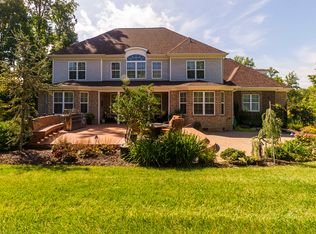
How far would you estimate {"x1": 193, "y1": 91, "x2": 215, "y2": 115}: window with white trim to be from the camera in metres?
20.2

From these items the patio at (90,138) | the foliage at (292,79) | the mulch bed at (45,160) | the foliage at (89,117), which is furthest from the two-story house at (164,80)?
the foliage at (292,79)

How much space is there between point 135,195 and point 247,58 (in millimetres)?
60167

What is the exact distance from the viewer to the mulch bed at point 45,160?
29.4ft

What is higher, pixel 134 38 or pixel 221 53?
pixel 134 38

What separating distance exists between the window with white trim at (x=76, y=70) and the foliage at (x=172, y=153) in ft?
53.3

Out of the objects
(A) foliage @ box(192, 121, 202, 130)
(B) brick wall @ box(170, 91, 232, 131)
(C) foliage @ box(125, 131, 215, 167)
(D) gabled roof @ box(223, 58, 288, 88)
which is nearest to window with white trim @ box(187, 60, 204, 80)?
(D) gabled roof @ box(223, 58, 288, 88)

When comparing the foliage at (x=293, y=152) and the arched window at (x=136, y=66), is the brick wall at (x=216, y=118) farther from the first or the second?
the foliage at (x=293, y=152)

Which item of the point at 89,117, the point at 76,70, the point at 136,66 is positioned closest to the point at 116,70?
the point at 136,66

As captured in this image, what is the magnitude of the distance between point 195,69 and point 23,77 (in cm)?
1511

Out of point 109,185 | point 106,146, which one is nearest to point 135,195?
point 109,185

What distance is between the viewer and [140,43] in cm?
2464

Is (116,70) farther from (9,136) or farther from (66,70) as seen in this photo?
(9,136)

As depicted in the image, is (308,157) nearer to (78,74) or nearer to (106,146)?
(106,146)

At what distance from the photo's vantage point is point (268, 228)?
164 inches
